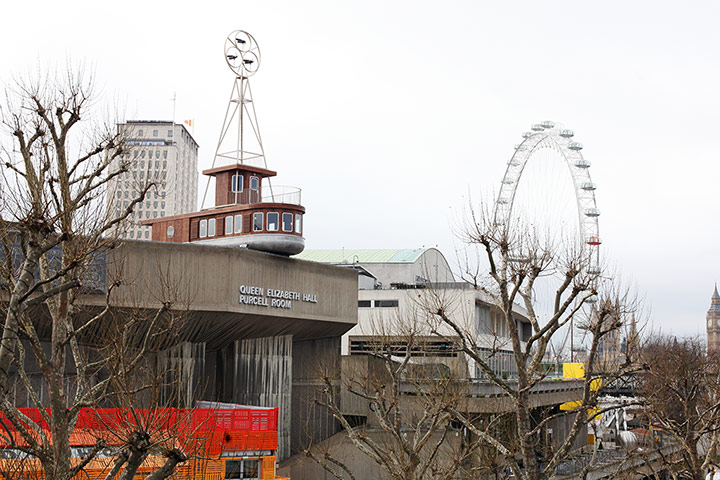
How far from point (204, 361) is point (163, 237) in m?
7.50

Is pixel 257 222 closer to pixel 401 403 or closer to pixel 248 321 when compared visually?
pixel 248 321

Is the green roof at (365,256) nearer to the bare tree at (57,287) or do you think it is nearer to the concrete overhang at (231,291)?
the concrete overhang at (231,291)

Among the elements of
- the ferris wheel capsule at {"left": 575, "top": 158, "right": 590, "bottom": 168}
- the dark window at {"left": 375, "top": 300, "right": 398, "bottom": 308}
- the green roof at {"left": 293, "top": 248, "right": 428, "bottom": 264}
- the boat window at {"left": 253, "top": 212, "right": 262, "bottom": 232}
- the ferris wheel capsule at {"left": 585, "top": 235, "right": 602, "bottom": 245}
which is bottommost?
the dark window at {"left": 375, "top": 300, "right": 398, "bottom": 308}

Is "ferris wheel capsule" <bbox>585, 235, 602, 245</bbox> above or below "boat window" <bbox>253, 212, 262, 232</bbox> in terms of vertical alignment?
above

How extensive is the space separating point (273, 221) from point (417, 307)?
82.1 ft

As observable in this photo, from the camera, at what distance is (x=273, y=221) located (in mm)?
39312

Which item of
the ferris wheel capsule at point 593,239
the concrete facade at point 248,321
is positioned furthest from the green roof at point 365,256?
the concrete facade at point 248,321

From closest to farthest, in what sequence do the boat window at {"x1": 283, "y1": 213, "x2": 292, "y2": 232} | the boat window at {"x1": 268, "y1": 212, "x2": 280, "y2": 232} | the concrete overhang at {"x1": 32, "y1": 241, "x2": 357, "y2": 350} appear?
the concrete overhang at {"x1": 32, "y1": 241, "x2": 357, "y2": 350} < the boat window at {"x1": 268, "y1": 212, "x2": 280, "y2": 232} < the boat window at {"x1": 283, "y1": 213, "x2": 292, "y2": 232}

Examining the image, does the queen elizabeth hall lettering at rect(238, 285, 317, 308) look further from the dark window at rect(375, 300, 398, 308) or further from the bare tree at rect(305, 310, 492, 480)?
the dark window at rect(375, 300, 398, 308)

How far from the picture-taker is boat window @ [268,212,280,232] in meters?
39.2

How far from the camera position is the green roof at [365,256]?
257 feet

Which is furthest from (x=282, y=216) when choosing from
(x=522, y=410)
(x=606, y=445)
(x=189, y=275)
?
(x=606, y=445)

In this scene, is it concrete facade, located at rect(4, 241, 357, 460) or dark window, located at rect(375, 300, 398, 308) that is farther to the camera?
dark window, located at rect(375, 300, 398, 308)

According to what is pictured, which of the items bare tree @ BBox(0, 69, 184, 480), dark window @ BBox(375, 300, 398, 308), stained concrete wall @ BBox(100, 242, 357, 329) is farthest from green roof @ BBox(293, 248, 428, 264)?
bare tree @ BBox(0, 69, 184, 480)
